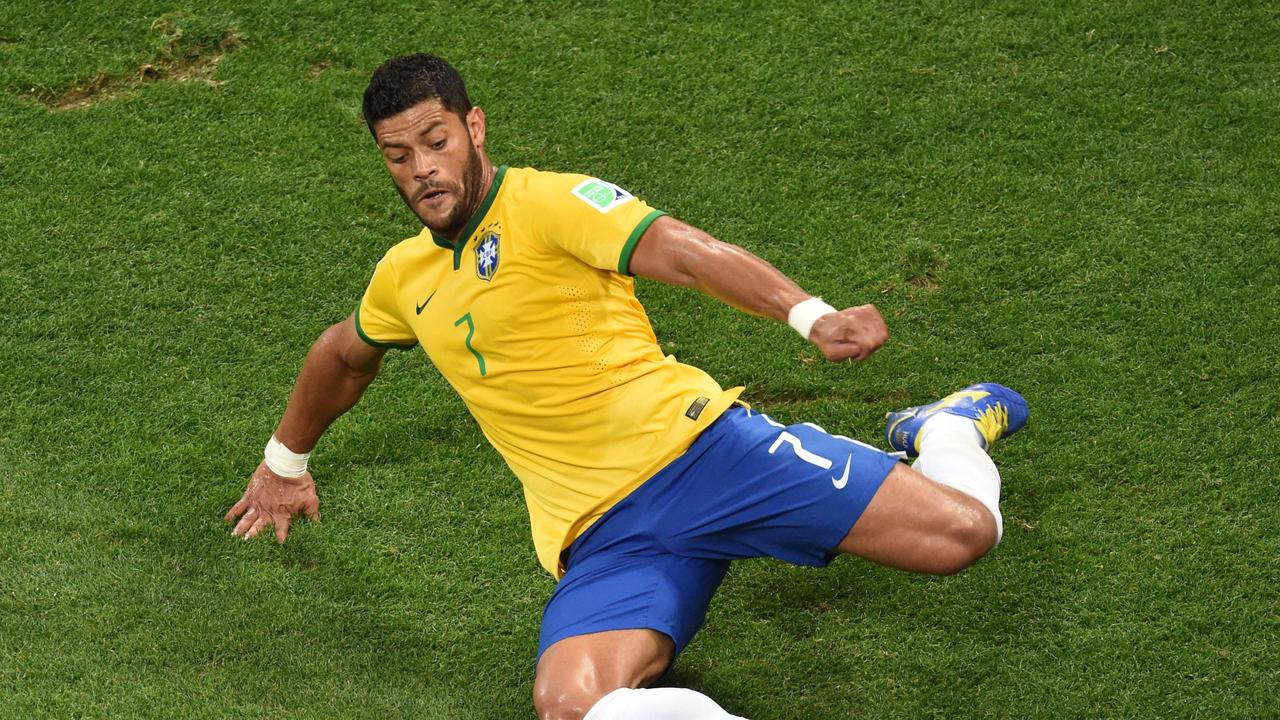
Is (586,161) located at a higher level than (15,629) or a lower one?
higher

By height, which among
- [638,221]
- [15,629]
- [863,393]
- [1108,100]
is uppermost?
[638,221]

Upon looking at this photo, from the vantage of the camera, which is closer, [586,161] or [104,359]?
[104,359]

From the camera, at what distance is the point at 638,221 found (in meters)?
3.96

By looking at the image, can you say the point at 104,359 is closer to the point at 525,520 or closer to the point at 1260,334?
the point at 525,520

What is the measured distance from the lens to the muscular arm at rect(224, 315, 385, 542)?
191 inches

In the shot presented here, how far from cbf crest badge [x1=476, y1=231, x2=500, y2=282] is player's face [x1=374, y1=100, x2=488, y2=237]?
9 cm

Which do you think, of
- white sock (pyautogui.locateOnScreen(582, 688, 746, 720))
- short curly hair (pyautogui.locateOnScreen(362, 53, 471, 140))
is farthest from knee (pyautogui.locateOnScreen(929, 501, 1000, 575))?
short curly hair (pyautogui.locateOnScreen(362, 53, 471, 140))

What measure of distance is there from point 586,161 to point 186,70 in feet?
7.00

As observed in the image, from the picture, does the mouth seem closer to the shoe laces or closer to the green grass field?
the green grass field

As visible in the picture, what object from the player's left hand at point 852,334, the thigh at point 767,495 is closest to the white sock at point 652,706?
the thigh at point 767,495

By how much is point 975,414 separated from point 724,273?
1360 millimetres

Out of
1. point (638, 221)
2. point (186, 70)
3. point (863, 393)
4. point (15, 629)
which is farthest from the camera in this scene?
point (186, 70)

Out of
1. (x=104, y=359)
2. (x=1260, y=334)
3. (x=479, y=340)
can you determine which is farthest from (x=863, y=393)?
(x=104, y=359)

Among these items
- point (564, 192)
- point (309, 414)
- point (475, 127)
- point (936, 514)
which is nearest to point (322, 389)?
point (309, 414)
